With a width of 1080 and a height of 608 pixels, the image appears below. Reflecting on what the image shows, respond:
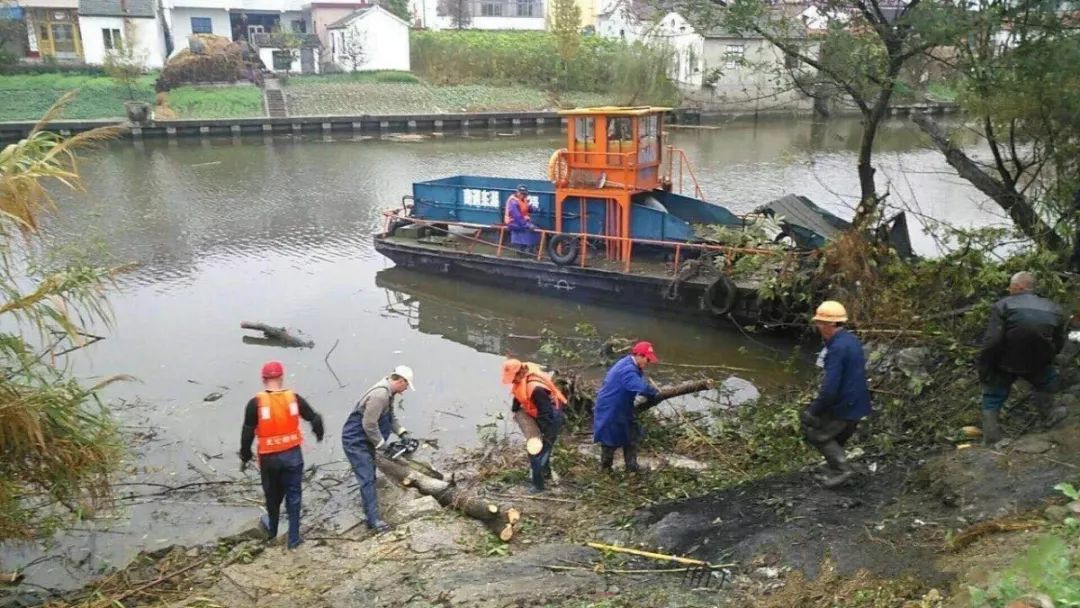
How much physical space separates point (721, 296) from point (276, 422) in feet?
23.7

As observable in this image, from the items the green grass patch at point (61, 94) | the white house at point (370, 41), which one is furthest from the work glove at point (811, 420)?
the white house at point (370, 41)

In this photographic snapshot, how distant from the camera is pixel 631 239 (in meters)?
12.8

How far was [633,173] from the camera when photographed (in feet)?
42.0

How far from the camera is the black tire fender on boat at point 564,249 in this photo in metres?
13.1

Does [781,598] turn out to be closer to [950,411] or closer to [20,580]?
[950,411]

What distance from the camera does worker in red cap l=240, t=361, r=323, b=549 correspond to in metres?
5.90

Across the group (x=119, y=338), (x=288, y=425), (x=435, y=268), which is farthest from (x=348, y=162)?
(x=288, y=425)

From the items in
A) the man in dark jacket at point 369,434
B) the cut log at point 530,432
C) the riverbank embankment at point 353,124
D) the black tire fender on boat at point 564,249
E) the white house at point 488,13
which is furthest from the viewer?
the white house at point 488,13

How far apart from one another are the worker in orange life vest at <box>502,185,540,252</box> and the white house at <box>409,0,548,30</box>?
174 feet

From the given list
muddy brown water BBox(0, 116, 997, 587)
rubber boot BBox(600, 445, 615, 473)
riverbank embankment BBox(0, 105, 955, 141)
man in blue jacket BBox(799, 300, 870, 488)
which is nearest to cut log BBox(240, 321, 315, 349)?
muddy brown water BBox(0, 116, 997, 587)

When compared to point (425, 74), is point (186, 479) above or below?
below

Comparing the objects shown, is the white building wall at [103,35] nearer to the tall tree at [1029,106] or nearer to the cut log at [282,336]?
the cut log at [282,336]

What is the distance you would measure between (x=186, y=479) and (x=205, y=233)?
12153 mm

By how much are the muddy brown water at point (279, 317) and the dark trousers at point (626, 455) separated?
2.33 m
